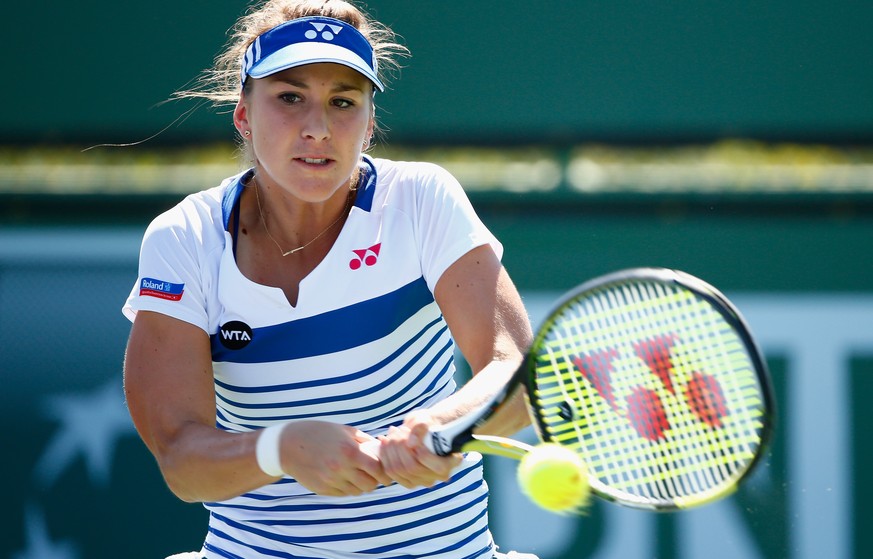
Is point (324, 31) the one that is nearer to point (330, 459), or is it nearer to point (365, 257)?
point (365, 257)

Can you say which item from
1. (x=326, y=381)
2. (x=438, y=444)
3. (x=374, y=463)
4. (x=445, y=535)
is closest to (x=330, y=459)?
(x=374, y=463)

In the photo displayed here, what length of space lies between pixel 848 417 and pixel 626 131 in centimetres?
105

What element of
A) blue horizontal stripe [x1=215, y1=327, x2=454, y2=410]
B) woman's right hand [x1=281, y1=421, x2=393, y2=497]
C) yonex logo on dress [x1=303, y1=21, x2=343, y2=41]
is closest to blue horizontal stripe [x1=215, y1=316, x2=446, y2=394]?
blue horizontal stripe [x1=215, y1=327, x2=454, y2=410]

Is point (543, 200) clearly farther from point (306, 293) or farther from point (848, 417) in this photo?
point (306, 293)

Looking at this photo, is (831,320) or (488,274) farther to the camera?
(831,320)

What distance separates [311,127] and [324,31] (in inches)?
8.0

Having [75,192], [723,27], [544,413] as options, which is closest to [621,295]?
[544,413]

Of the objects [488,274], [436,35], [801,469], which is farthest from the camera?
[436,35]

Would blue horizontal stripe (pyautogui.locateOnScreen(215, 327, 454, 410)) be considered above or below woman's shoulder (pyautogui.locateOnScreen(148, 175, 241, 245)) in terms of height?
below

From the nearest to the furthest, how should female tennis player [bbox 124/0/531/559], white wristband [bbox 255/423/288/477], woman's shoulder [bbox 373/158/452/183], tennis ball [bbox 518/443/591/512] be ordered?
tennis ball [bbox 518/443/591/512]
white wristband [bbox 255/423/288/477]
female tennis player [bbox 124/0/531/559]
woman's shoulder [bbox 373/158/452/183]

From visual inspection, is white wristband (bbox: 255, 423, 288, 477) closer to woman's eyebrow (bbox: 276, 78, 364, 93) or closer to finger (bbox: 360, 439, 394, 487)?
finger (bbox: 360, 439, 394, 487)

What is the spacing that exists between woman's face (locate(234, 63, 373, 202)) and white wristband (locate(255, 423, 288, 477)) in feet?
1.52

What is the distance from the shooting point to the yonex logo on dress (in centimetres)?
219

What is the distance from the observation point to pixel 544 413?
2.04 meters
